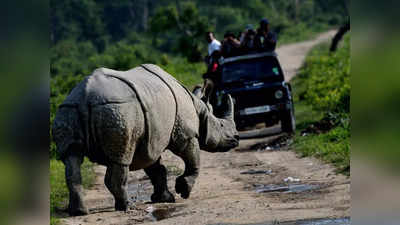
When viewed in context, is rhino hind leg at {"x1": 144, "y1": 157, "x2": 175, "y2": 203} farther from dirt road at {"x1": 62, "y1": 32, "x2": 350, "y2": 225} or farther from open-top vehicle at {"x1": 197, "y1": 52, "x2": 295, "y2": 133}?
open-top vehicle at {"x1": 197, "y1": 52, "x2": 295, "y2": 133}

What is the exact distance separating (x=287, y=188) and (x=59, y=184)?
10.4ft

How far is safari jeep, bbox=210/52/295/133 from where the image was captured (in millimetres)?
14164

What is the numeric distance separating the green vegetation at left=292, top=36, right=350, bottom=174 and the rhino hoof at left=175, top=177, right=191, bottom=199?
2.37m

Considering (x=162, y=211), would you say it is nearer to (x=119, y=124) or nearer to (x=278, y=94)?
(x=119, y=124)

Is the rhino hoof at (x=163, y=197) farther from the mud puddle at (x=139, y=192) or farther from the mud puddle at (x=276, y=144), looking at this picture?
the mud puddle at (x=276, y=144)

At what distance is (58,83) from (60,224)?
18.7m

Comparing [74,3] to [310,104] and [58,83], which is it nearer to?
[58,83]

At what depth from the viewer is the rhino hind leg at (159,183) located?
8.74 m

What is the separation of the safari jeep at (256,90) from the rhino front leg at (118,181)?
6.52 metres

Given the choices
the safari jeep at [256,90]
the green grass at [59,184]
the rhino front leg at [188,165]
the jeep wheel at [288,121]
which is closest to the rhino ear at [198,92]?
the rhino front leg at [188,165]

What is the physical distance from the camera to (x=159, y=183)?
349 inches

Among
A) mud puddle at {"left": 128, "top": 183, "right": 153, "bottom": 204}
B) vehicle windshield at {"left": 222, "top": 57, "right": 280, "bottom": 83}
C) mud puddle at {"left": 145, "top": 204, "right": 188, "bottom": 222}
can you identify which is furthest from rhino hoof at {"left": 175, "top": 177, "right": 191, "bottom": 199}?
vehicle windshield at {"left": 222, "top": 57, "right": 280, "bottom": 83}
